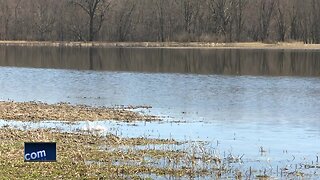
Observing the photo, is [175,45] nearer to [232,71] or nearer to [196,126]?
[232,71]

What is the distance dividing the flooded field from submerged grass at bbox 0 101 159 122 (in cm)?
78

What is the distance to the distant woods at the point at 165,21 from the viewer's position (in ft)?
334

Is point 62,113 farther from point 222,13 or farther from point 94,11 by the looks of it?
point 94,11

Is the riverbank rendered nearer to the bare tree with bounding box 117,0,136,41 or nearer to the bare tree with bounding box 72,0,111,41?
the bare tree with bounding box 117,0,136,41

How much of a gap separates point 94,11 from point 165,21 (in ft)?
40.3

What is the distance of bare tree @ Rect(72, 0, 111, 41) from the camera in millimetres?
107194

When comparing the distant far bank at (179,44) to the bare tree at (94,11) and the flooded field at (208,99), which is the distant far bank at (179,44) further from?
the flooded field at (208,99)

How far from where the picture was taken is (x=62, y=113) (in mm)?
23453

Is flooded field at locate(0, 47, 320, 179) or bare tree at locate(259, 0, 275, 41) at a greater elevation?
bare tree at locate(259, 0, 275, 41)

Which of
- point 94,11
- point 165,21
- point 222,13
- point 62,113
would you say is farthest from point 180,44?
point 62,113

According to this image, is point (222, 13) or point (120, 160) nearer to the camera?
point (120, 160)

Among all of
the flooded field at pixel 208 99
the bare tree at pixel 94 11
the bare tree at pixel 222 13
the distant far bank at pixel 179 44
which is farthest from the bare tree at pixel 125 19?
the flooded field at pixel 208 99

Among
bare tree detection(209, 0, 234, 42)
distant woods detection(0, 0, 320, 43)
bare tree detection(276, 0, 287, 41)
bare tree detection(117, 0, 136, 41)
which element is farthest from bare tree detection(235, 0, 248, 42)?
bare tree detection(117, 0, 136, 41)

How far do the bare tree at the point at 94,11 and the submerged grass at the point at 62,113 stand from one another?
267 ft
